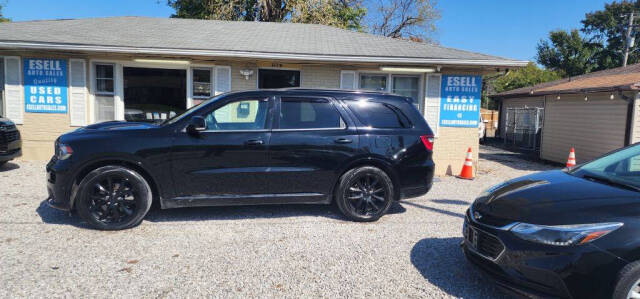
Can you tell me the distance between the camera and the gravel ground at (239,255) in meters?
3.07

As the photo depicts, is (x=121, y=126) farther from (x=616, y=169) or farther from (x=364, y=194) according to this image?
(x=616, y=169)

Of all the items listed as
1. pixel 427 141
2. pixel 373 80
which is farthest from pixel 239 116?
pixel 373 80

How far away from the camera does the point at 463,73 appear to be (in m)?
8.86

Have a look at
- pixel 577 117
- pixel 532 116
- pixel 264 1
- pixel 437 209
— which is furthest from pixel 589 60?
pixel 437 209

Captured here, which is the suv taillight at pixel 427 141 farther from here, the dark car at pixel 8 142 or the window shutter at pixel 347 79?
the dark car at pixel 8 142

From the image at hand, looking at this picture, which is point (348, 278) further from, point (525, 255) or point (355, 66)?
point (355, 66)

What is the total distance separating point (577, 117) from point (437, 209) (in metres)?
9.28

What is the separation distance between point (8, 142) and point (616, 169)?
993cm

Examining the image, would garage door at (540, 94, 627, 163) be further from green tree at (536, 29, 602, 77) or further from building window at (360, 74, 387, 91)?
green tree at (536, 29, 602, 77)

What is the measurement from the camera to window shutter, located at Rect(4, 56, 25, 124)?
8562 millimetres

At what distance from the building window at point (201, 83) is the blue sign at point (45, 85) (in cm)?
301

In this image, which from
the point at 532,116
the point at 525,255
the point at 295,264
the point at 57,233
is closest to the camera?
the point at 525,255

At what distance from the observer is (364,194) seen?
4.86 m

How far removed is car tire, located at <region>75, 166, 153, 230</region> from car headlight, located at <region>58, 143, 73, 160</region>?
33 cm
